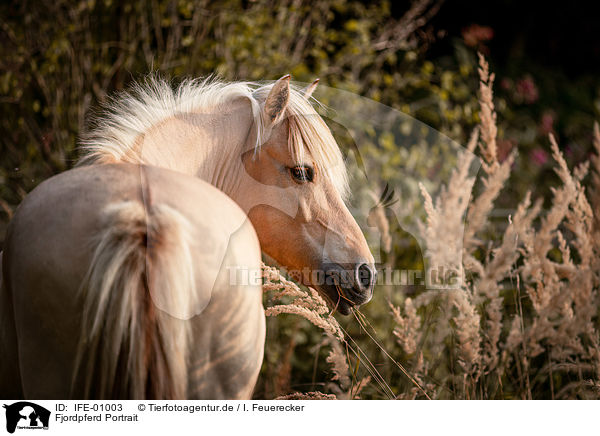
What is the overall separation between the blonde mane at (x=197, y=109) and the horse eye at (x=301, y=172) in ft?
0.07

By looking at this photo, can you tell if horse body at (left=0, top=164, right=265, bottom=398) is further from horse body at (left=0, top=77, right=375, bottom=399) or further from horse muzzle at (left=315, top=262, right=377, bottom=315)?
horse muzzle at (left=315, top=262, right=377, bottom=315)

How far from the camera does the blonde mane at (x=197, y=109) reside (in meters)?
1.43

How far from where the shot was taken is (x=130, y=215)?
955mm

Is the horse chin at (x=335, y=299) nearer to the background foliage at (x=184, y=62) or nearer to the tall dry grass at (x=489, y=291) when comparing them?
the tall dry grass at (x=489, y=291)

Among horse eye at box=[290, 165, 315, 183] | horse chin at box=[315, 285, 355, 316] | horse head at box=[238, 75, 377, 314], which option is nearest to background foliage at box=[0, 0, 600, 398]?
horse chin at box=[315, 285, 355, 316]

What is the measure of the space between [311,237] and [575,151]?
13.9 ft

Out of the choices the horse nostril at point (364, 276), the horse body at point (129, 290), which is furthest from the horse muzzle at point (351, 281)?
the horse body at point (129, 290)

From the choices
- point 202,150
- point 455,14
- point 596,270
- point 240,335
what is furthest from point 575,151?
point 240,335

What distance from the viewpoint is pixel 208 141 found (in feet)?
4.82

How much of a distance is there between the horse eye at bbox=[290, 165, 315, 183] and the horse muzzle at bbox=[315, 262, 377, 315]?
0.25 meters

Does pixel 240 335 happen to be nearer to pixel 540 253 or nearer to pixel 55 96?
pixel 540 253

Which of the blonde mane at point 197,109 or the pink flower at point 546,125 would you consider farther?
the pink flower at point 546,125
